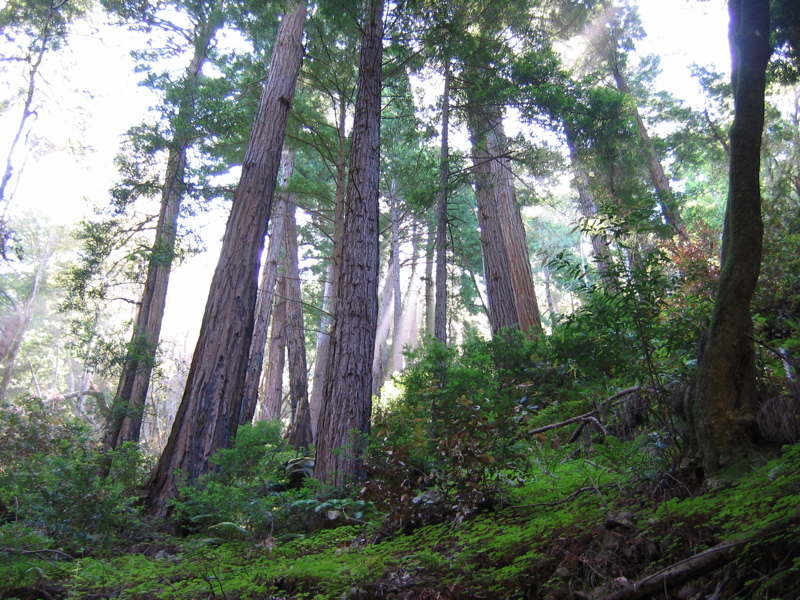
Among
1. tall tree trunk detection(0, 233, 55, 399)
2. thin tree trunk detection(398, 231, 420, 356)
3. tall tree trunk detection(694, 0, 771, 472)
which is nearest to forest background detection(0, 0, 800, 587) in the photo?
tall tree trunk detection(694, 0, 771, 472)

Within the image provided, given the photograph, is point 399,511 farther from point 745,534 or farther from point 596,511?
point 745,534

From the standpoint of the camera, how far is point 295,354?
13641mm

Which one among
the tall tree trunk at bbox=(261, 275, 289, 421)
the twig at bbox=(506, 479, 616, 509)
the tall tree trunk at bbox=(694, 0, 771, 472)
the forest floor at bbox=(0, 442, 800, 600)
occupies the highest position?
the tall tree trunk at bbox=(261, 275, 289, 421)

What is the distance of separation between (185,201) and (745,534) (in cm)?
1255

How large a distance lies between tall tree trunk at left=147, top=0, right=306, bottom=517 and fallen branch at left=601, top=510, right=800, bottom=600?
5.01m

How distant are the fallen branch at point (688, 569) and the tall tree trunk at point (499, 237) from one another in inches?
341

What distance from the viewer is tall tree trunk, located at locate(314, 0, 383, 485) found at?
542cm

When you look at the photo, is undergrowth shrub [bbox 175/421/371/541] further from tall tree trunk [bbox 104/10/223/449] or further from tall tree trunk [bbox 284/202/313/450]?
tall tree trunk [bbox 284/202/313/450]

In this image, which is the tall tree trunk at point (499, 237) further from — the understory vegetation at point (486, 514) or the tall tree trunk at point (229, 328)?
the understory vegetation at point (486, 514)

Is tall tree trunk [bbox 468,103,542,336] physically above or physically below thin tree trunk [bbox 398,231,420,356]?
below

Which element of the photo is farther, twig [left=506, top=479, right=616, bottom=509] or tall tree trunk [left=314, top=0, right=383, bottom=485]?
tall tree trunk [left=314, top=0, right=383, bottom=485]

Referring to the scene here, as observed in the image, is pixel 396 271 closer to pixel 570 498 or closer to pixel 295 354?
pixel 295 354

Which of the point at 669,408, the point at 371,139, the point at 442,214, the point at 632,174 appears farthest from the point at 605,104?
the point at 669,408

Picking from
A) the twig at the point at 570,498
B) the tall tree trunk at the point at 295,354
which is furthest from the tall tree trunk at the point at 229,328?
the twig at the point at 570,498
